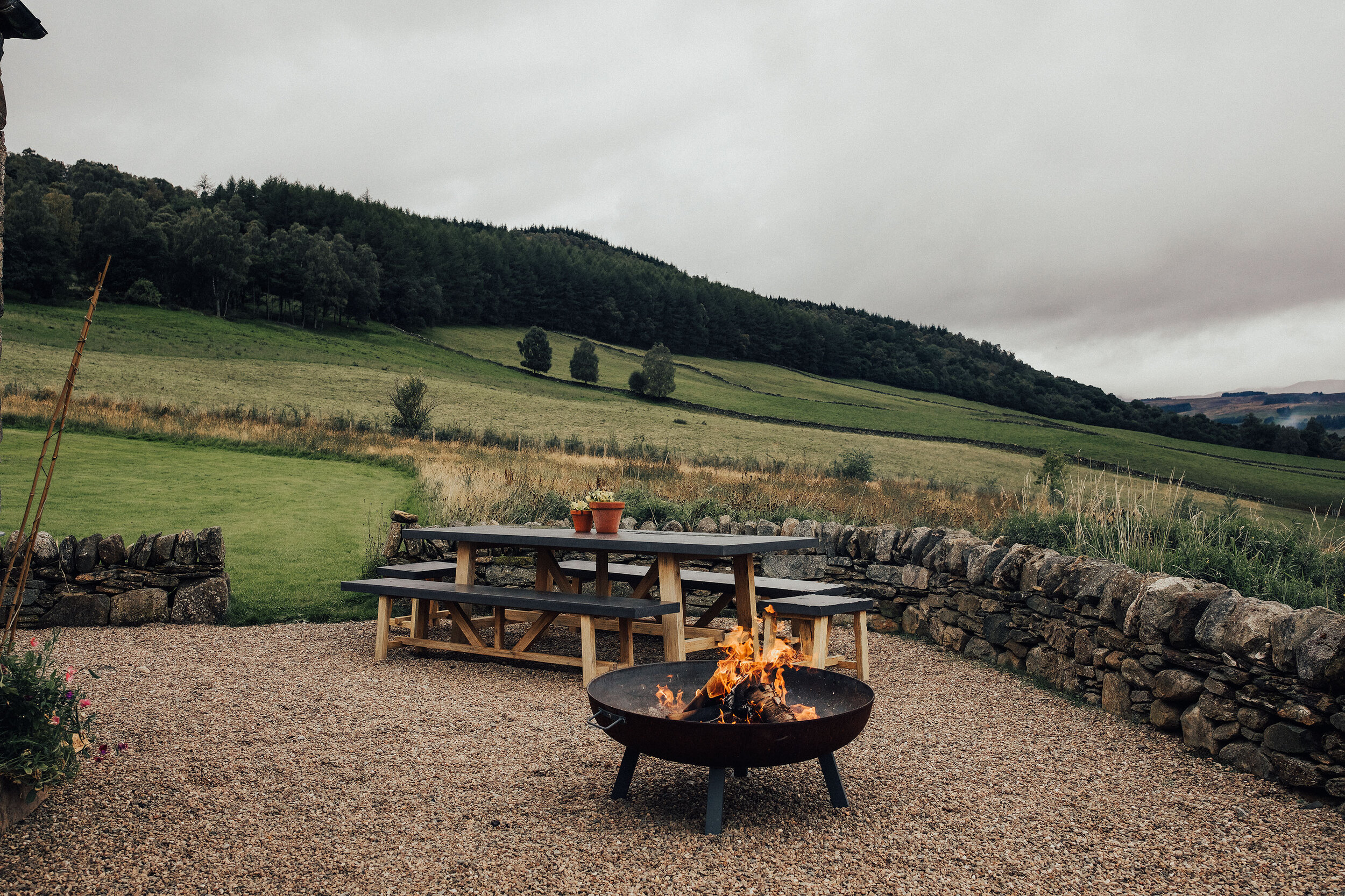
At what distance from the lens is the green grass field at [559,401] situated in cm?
3097

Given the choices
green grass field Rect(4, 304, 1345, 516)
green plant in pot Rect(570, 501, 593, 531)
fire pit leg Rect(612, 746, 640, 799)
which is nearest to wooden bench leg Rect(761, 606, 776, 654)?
fire pit leg Rect(612, 746, 640, 799)

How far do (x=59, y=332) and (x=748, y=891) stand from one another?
4690 centimetres

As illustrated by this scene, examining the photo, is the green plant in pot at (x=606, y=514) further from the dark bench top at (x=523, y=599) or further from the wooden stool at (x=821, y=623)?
the wooden stool at (x=821, y=623)

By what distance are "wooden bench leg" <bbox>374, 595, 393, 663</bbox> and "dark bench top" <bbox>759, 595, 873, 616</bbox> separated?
3.20 m

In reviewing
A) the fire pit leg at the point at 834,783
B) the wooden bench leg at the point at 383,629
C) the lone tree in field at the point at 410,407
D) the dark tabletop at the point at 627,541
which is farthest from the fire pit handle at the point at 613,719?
the lone tree in field at the point at 410,407

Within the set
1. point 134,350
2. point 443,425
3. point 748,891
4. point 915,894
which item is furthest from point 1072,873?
point 134,350

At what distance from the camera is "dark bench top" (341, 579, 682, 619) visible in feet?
18.2

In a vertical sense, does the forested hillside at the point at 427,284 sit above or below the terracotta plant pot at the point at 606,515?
above

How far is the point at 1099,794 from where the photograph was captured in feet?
13.0

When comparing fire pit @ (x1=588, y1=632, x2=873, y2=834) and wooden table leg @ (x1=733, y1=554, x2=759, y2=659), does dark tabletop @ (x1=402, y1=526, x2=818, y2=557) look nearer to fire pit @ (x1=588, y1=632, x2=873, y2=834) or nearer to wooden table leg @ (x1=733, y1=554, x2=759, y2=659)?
wooden table leg @ (x1=733, y1=554, x2=759, y2=659)

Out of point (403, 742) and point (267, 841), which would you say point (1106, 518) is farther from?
point (267, 841)

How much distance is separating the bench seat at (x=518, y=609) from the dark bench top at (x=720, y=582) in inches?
A: 22.2

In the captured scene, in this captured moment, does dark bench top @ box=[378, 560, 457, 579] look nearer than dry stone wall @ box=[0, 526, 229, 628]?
No

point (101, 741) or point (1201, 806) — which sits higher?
point (1201, 806)
